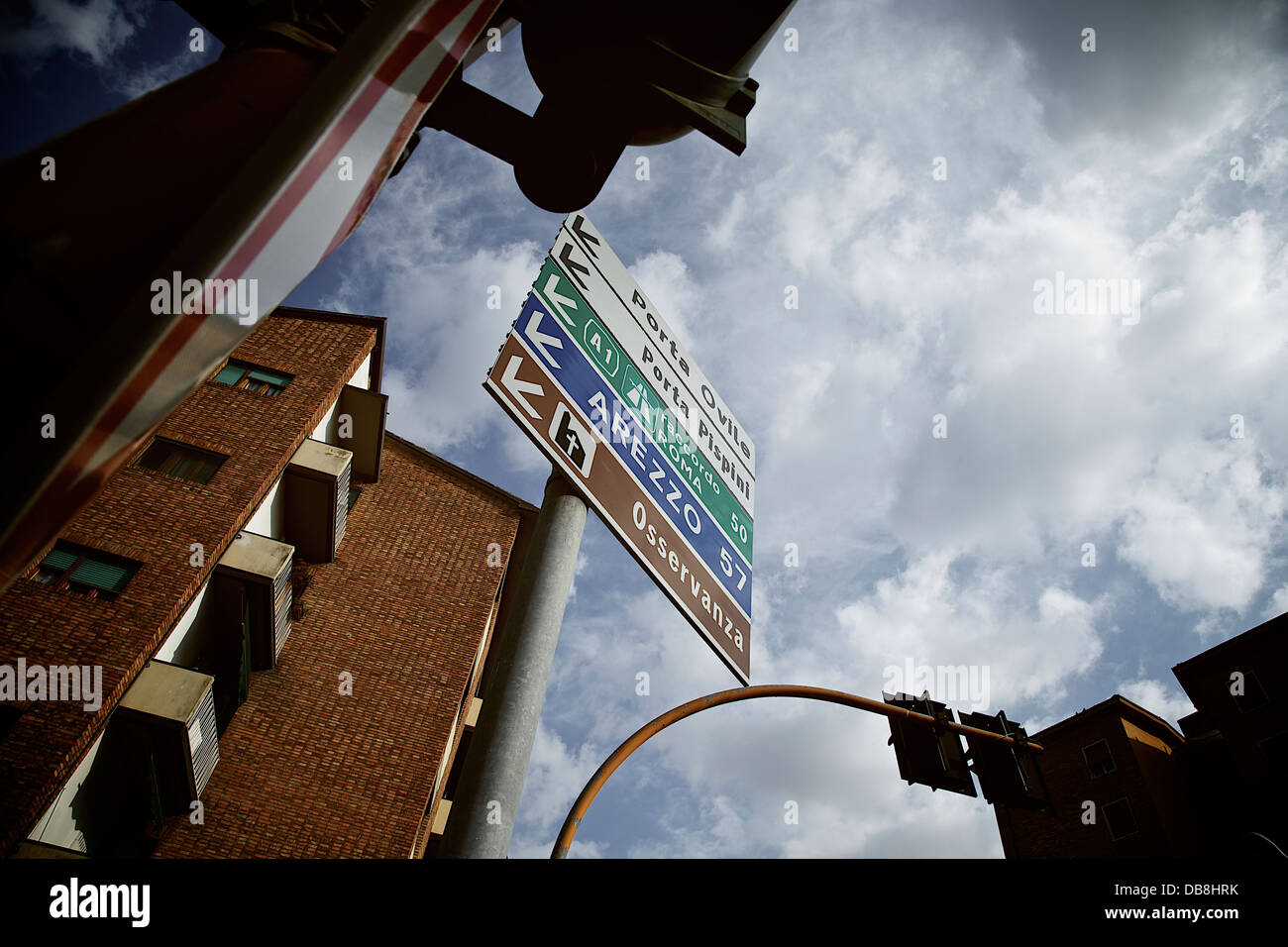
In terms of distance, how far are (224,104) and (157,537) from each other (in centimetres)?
1299

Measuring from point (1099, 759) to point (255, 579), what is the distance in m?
32.7

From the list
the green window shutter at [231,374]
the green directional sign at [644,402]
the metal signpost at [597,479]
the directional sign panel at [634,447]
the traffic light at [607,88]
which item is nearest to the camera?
the traffic light at [607,88]

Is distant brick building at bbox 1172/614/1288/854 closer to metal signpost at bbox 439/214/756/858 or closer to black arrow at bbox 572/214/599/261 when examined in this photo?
metal signpost at bbox 439/214/756/858

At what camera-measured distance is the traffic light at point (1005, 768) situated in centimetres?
614

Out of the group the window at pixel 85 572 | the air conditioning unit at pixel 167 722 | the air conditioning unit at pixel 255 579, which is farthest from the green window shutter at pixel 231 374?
the air conditioning unit at pixel 167 722

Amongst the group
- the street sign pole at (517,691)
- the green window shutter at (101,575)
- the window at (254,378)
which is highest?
the window at (254,378)

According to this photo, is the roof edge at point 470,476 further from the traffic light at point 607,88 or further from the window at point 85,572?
the traffic light at point 607,88

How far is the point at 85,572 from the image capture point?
34.7 feet

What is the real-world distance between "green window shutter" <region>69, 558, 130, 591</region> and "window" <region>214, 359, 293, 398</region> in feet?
16.5

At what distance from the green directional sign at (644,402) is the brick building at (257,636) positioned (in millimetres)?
9306

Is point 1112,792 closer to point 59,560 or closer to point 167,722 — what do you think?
point 167,722

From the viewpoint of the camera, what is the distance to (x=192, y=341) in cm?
68

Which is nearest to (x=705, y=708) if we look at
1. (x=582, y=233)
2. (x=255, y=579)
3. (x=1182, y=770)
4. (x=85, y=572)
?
(x=582, y=233)
